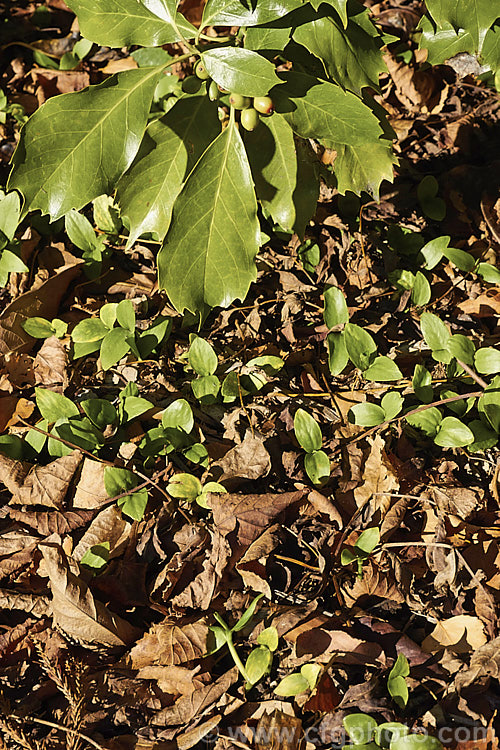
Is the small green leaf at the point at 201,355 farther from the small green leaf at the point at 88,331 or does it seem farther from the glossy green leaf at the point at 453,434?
the glossy green leaf at the point at 453,434

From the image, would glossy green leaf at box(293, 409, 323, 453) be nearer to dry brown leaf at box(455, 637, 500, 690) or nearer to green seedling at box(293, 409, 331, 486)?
green seedling at box(293, 409, 331, 486)

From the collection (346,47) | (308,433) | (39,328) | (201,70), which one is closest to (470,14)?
(346,47)

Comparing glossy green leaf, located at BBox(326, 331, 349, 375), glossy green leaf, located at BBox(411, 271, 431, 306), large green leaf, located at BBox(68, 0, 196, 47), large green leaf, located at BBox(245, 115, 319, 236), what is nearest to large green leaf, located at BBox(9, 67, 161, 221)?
large green leaf, located at BBox(68, 0, 196, 47)

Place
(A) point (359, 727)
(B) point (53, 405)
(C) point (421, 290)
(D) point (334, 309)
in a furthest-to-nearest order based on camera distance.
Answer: (C) point (421, 290) < (D) point (334, 309) < (B) point (53, 405) < (A) point (359, 727)

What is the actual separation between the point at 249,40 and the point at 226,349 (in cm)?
93

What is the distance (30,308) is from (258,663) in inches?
53.0

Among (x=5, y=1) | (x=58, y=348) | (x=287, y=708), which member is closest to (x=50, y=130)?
(x=58, y=348)

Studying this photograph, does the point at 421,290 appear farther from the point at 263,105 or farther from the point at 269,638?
the point at 269,638

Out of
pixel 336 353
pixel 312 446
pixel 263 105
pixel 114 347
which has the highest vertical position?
pixel 263 105

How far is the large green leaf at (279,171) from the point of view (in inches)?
66.9

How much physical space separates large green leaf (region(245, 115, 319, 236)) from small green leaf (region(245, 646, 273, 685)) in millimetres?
1105

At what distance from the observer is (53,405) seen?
1.88 m

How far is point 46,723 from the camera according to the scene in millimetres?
1505

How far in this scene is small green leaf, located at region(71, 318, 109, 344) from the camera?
2012mm
